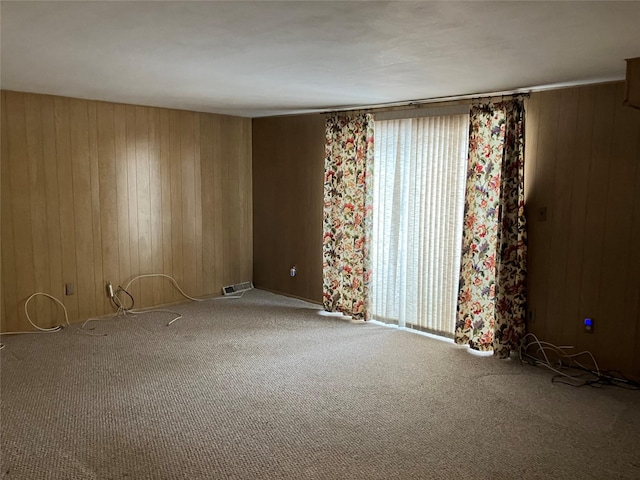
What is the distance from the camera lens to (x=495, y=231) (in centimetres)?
438

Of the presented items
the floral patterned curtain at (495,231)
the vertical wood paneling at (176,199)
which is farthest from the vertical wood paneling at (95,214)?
the floral patterned curtain at (495,231)

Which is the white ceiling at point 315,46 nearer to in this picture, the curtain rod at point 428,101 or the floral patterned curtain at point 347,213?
the curtain rod at point 428,101

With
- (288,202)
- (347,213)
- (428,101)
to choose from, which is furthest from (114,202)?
(428,101)

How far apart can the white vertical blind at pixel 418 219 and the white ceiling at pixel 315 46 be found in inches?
25.4

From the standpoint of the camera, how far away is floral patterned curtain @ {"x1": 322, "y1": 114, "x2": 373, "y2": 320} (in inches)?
209

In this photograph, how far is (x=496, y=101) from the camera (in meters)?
4.27

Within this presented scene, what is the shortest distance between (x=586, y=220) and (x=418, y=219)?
4.83 feet

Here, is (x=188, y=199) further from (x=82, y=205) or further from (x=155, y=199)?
(x=82, y=205)

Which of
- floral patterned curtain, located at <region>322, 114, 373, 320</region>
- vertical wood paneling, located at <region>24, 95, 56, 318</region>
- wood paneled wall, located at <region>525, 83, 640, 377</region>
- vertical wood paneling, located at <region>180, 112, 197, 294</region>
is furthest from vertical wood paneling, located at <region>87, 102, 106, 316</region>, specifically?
wood paneled wall, located at <region>525, 83, 640, 377</region>

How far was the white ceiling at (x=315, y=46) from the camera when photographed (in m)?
2.09

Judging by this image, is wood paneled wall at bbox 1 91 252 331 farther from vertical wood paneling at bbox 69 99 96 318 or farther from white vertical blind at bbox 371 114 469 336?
white vertical blind at bbox 371 114 469 336

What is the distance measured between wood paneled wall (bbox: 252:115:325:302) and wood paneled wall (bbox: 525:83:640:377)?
249cm

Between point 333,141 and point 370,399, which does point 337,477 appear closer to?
point 370,399

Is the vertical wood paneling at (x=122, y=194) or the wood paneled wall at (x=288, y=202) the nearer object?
the vertical wood paneling at (x=122, y=194)
